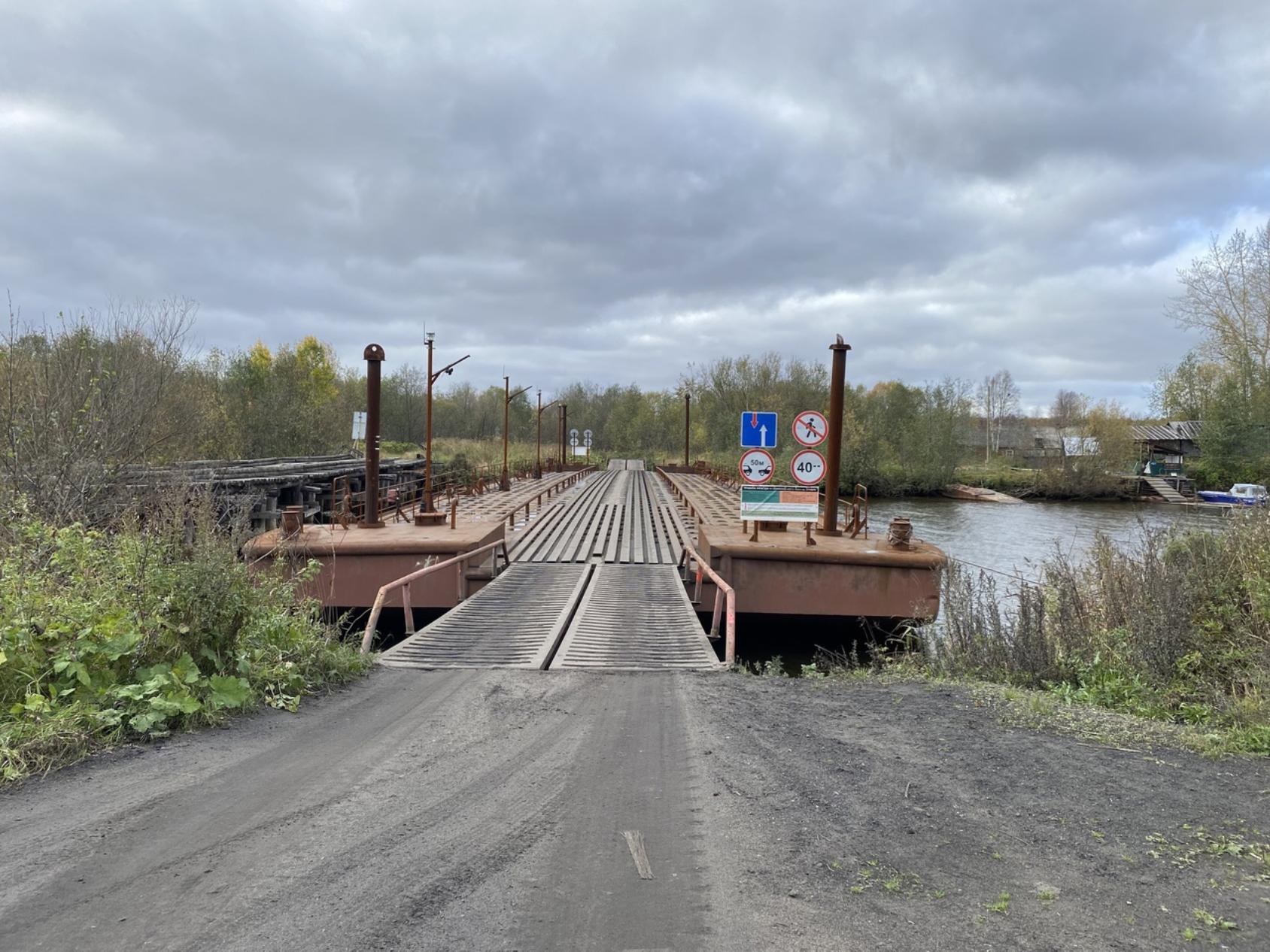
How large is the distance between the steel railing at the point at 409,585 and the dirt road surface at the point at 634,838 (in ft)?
8.46

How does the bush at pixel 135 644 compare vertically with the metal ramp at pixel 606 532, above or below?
above

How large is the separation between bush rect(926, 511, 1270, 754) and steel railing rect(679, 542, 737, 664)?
2.05m

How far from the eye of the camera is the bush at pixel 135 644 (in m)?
4.61

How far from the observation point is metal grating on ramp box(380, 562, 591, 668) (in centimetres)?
783

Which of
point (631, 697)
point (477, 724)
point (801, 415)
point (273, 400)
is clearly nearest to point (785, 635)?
point (801, 415)

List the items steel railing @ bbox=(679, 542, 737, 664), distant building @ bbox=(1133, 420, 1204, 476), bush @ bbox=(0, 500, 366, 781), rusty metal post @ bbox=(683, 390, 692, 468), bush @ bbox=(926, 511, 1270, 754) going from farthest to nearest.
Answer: distant building @ bbox=(1133, 420, 1204, 476)
rusty metal post @ bbox=(683, 390, 692, 468)
steel railing @ bbox=(679, 542, 737, 664)
bush @ bbox=(926, 511, 1270, 754)
bush @ bbox=(0, 500, 366, 781)

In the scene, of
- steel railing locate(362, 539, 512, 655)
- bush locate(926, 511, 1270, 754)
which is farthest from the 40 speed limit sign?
steel railing locate(362, 539, 512, 655)

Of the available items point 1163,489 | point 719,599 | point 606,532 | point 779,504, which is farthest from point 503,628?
point 1163,489

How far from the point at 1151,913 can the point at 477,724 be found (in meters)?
3.86

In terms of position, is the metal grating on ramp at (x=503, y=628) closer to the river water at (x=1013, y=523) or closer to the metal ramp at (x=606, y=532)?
the metal ramp at (x=606, y=532)

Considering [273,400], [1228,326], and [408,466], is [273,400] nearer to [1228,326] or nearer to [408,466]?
[408,466]

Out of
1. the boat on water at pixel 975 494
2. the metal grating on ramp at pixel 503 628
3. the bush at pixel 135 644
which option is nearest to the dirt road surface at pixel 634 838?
the bush at pixel 135 644

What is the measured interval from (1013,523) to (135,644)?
126 ft

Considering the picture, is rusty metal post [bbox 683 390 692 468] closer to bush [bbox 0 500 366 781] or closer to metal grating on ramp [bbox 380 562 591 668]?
metal grating on ramp [bbox 380 562 591 668]
